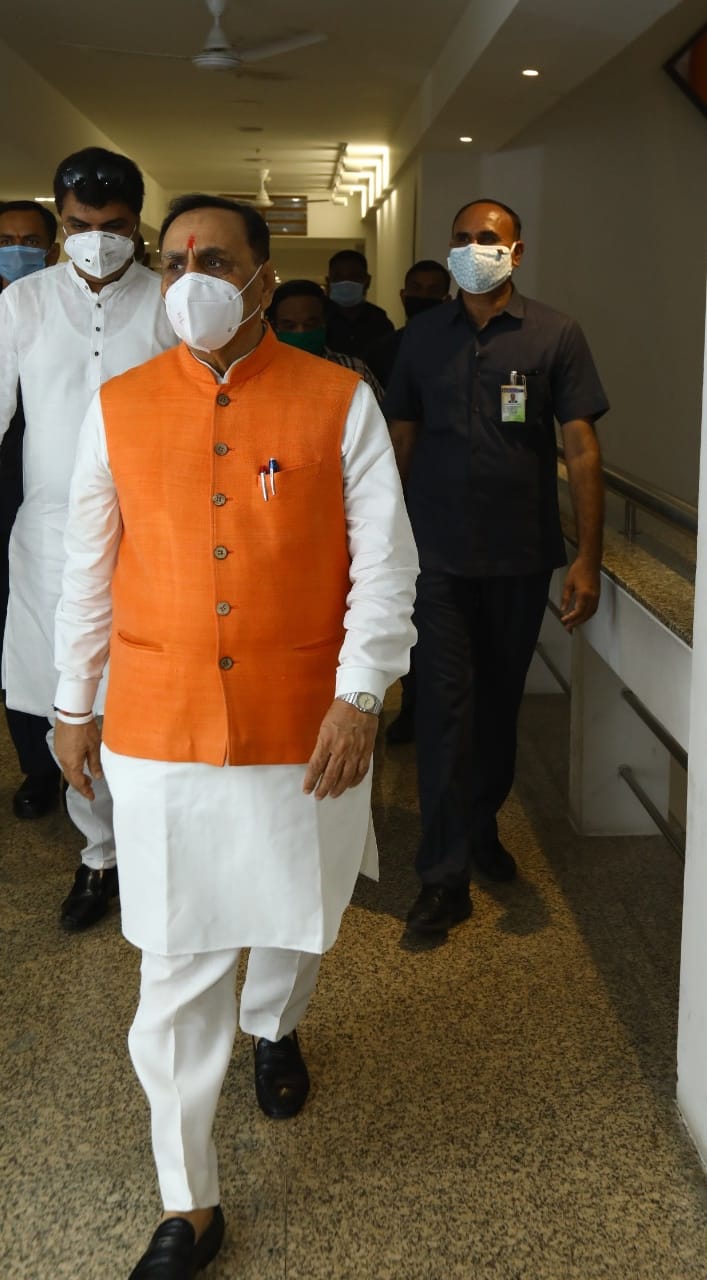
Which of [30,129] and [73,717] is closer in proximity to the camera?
[73,717]

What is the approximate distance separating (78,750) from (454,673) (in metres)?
1.26

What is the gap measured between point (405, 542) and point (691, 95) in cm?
721

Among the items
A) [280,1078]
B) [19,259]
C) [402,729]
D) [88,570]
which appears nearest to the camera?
[88,570]

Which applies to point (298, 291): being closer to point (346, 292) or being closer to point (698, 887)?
point (346, 292)

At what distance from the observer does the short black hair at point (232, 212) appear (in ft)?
6.29

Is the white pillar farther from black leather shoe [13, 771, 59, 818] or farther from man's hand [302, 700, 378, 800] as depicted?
black leather shoe [13, 771, 59, 818]

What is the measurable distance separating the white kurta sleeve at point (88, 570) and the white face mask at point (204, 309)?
0.18m

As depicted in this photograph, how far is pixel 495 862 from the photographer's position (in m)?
3.40

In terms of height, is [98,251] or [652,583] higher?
[98,251]

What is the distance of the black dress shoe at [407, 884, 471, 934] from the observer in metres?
3.04

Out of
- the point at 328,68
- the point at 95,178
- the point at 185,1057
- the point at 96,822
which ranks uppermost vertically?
the point at 328,68

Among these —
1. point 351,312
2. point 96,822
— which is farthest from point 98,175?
point 351,312

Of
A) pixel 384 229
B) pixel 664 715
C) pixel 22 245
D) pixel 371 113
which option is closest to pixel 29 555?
pixel 22 245

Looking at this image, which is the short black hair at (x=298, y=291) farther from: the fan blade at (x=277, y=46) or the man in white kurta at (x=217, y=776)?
the fan blade at (x=277, y=46)
